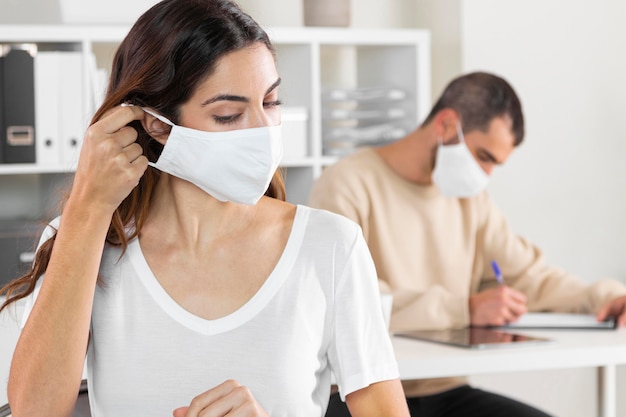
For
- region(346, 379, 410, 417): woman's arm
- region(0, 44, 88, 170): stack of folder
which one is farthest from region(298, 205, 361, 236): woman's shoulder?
region(0, 44, 88, 170): stack of folder

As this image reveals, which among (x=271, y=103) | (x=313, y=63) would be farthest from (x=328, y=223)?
(x=313, y=63)

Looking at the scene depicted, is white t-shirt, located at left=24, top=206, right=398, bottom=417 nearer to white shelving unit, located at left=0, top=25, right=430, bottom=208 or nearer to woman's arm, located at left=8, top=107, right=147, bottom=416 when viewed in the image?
woman's arm, located at left=8, top=107, right=147, bottom=416

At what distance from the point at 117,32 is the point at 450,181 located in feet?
3.91

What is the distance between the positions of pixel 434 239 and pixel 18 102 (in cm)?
133

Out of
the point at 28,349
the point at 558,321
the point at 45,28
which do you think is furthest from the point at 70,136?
the point at 28,349

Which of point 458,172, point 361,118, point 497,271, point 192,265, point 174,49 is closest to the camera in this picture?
point 174,49

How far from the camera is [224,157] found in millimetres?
→ 1299

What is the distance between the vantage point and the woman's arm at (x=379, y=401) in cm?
132

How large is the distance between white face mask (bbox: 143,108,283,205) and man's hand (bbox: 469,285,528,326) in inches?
41.7

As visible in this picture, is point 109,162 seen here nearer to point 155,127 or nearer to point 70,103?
point 155,127

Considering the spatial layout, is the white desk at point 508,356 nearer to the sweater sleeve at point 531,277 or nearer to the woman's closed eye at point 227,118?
the sweater sleeve at point 531,277

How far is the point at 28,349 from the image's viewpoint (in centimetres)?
130

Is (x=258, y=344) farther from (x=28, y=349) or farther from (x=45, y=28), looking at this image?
(x=45, y=28)

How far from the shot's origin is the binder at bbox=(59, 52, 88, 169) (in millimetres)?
2996
